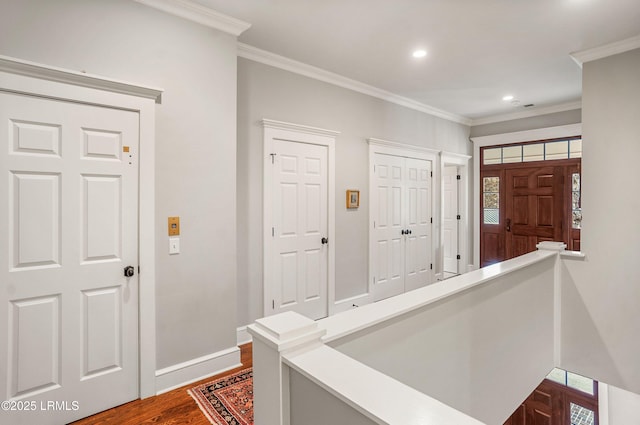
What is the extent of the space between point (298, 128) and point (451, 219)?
4091 mm

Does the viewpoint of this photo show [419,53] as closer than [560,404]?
No

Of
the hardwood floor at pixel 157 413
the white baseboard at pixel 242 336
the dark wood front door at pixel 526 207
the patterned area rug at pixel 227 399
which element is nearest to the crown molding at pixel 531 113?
the dark wood front door at pixel 526 207

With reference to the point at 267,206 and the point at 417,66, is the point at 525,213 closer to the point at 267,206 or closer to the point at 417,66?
A: the point at 417,66

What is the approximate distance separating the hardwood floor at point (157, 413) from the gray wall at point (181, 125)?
0.78 feet

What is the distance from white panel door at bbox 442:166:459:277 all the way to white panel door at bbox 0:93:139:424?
5.47 metres

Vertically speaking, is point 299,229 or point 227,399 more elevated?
point 299,229

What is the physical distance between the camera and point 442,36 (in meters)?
2.90

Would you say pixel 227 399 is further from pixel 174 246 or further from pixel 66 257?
pixel 66 257

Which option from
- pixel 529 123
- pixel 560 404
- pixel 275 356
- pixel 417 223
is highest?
pixel 529 123

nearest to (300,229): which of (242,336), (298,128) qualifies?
(298,128)

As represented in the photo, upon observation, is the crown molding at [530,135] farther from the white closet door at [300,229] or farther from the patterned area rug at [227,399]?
the patterned area rug at [227,399]

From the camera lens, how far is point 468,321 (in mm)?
2082

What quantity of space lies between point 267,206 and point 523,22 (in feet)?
9.08

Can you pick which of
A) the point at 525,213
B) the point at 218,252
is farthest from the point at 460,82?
the point at 218,252
